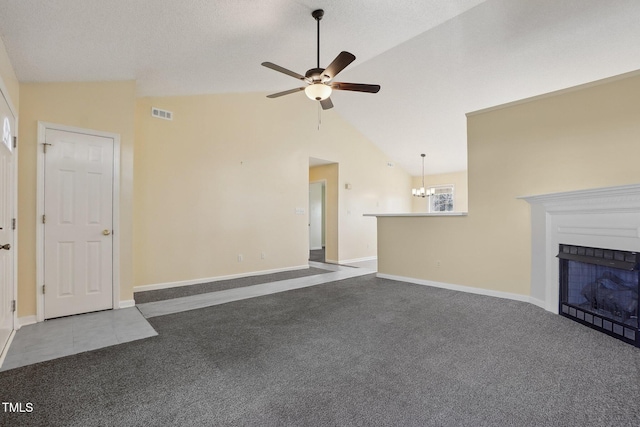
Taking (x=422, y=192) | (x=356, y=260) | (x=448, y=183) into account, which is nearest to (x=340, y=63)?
(x=356, y=260)

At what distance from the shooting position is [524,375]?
197 cm

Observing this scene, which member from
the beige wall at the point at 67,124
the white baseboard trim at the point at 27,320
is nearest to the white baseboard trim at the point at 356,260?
the beige wall at the point at 67,124

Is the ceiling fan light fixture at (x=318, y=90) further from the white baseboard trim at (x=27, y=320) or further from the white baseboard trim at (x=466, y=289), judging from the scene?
the white baseboard trim at (x=27, y=320)

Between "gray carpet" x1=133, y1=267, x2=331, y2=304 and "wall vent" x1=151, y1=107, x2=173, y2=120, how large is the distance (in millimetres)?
2653

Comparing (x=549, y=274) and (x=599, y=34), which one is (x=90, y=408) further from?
(x=599, y=34)

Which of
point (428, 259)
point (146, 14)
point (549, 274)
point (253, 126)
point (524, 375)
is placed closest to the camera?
point (524, 375)

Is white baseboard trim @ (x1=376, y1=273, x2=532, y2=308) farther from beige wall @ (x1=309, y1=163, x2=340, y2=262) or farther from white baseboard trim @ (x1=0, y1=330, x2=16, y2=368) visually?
white baseboard trim @ (x1=0, y1=330, x2=16, y2=368)

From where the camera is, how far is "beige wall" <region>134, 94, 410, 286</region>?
4.51 meters

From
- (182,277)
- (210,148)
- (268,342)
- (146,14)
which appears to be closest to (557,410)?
(268,342)

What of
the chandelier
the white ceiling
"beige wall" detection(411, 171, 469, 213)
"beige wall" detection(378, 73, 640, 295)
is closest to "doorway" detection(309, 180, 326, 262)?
the chandelier

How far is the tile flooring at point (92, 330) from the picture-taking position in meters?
2.38

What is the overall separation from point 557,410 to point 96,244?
433 cm

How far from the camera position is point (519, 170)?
3.85m

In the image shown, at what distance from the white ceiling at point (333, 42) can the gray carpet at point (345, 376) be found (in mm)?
2610
